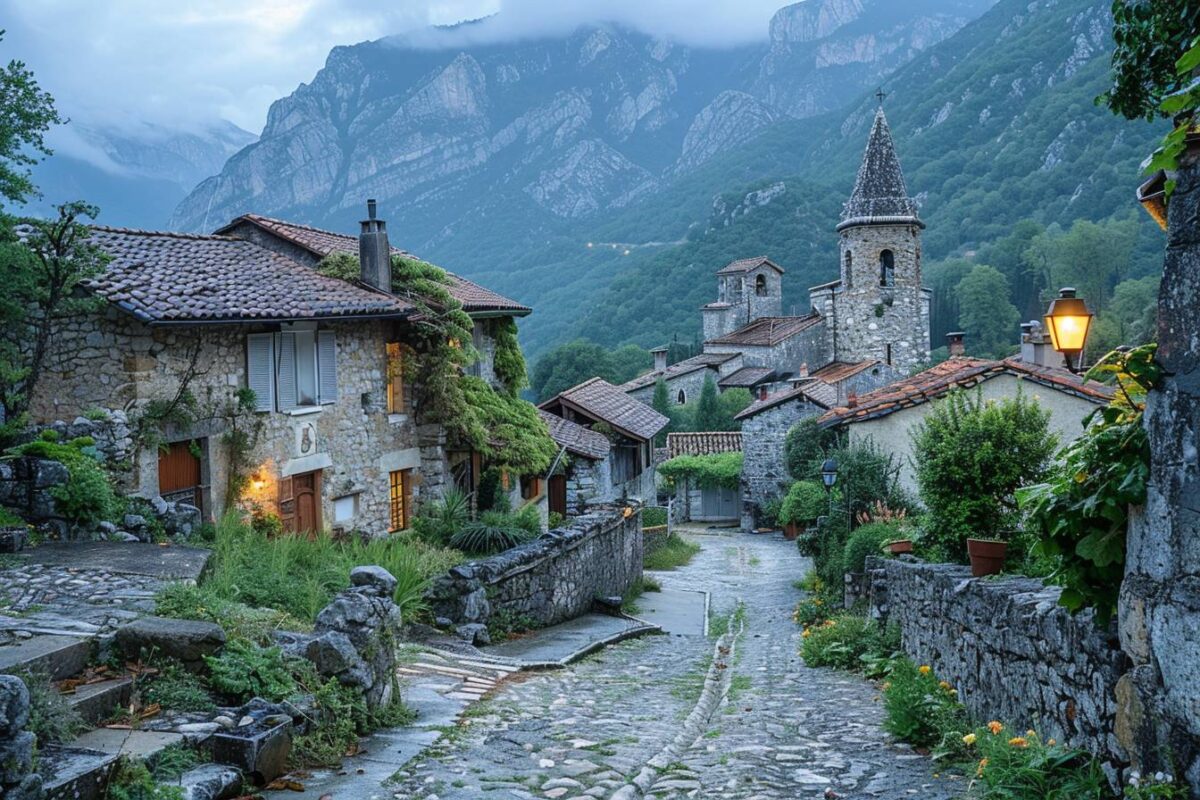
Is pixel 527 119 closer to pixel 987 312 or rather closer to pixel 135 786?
pixel 987 312

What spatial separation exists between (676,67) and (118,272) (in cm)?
19254

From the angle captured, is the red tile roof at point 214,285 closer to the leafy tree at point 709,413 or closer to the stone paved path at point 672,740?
the stone paved path at point 672,740

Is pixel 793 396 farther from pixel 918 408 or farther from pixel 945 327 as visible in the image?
pixel 945 327

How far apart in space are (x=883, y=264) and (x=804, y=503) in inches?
983

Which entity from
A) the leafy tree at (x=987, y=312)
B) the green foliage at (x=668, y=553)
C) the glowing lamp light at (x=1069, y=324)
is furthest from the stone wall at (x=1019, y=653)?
the leafy tree at (x=987, y=312)

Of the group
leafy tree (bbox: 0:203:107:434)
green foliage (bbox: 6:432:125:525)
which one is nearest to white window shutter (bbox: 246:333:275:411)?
leafy tree (bbox: 0:203:107:434)

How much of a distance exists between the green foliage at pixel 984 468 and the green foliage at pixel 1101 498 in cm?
380

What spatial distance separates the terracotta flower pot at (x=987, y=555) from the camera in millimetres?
7633

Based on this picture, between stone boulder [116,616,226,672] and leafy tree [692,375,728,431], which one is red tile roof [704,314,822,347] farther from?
stone boulder [116,616,226,672]

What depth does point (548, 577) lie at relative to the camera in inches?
601

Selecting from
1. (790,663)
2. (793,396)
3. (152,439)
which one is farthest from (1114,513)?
(793,396)

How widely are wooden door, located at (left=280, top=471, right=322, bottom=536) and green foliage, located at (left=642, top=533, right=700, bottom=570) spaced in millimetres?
12399

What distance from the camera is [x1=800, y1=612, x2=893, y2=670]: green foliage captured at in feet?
37.3

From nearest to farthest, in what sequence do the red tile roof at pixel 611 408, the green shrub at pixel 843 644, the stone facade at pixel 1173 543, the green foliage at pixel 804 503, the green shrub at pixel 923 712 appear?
1. the stone facade at pixel 1173 543
2. the green shrub at pixel 923 712
3. the green shrub at pixel 843 644
4. the red tile roof at pixel 611 408
5. the green foliage at pixel 804 503
